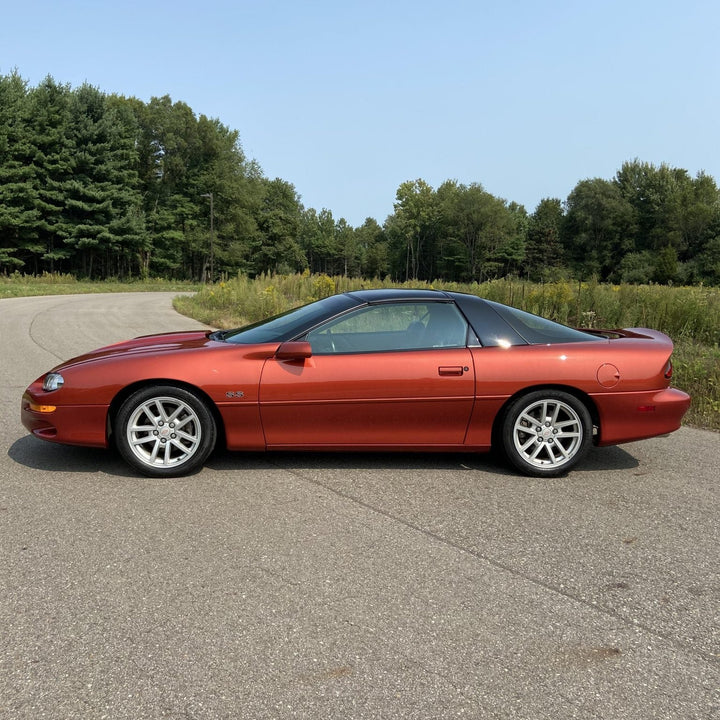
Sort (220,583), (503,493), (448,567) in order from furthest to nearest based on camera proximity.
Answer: (503,493) < (448,567) < (220,583)

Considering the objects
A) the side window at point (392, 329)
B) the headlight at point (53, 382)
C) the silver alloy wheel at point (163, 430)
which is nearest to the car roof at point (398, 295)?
the side window at point (392, 329)

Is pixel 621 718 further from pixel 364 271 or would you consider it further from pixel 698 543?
pixel 364 271

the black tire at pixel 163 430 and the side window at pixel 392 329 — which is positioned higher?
the side window at pixel 392 329

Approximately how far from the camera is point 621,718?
1.95 m

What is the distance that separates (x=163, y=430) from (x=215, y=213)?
5817 centimetres

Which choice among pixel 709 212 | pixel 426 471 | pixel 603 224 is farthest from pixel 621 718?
pixel 603 224

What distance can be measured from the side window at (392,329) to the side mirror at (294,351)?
0.17 meters

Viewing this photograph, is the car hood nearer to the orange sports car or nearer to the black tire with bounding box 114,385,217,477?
the orange sports car

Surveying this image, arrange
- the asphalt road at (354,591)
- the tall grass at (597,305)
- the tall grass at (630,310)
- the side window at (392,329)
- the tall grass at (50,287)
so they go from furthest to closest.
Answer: the tall grass at (50,287)
the tall grass at (597,305)
the tall grass at (630,310)
the side window at (392,329)
the asphalt road at (354,591)

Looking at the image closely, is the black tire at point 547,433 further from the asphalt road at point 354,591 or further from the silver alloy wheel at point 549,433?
the asphalt road at point 354,591

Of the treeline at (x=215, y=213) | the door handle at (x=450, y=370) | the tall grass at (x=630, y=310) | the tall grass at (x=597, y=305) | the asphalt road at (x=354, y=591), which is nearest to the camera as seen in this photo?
the asphalt road at (x=354, y=591)

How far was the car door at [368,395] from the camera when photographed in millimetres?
4133

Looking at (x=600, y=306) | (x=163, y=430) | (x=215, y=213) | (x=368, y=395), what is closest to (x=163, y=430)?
(x=163, y=430)

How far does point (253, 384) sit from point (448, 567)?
1864 millimetres
